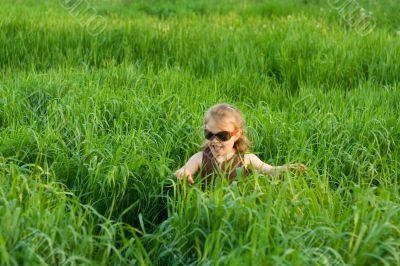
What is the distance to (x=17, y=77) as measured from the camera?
5.39 m

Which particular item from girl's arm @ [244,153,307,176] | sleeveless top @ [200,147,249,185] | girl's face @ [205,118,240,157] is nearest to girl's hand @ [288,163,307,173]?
girl's arm @ [244,153,307,176]

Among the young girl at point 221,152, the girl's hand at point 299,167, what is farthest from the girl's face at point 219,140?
the girl's hand at point 299,167

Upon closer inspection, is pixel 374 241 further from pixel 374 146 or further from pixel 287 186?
pixel 374 146

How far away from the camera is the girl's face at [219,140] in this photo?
357 cm

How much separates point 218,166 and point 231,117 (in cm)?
26

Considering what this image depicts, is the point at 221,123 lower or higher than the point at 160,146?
higher

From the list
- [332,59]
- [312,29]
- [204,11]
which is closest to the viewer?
[332,59]

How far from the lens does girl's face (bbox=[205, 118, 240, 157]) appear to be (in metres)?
3.57

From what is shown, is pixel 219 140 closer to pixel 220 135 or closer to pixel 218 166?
pixel 220 135

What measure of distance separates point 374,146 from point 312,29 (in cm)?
316

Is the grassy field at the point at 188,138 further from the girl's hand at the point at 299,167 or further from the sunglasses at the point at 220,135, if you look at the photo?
the sunglasses at the point at 220,135

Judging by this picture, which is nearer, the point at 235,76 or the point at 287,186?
the point at 287,186

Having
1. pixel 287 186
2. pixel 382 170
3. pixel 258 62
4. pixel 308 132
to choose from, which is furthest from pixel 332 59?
pixel 287 186

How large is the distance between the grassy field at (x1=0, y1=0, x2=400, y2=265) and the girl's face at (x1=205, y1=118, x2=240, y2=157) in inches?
9.5
